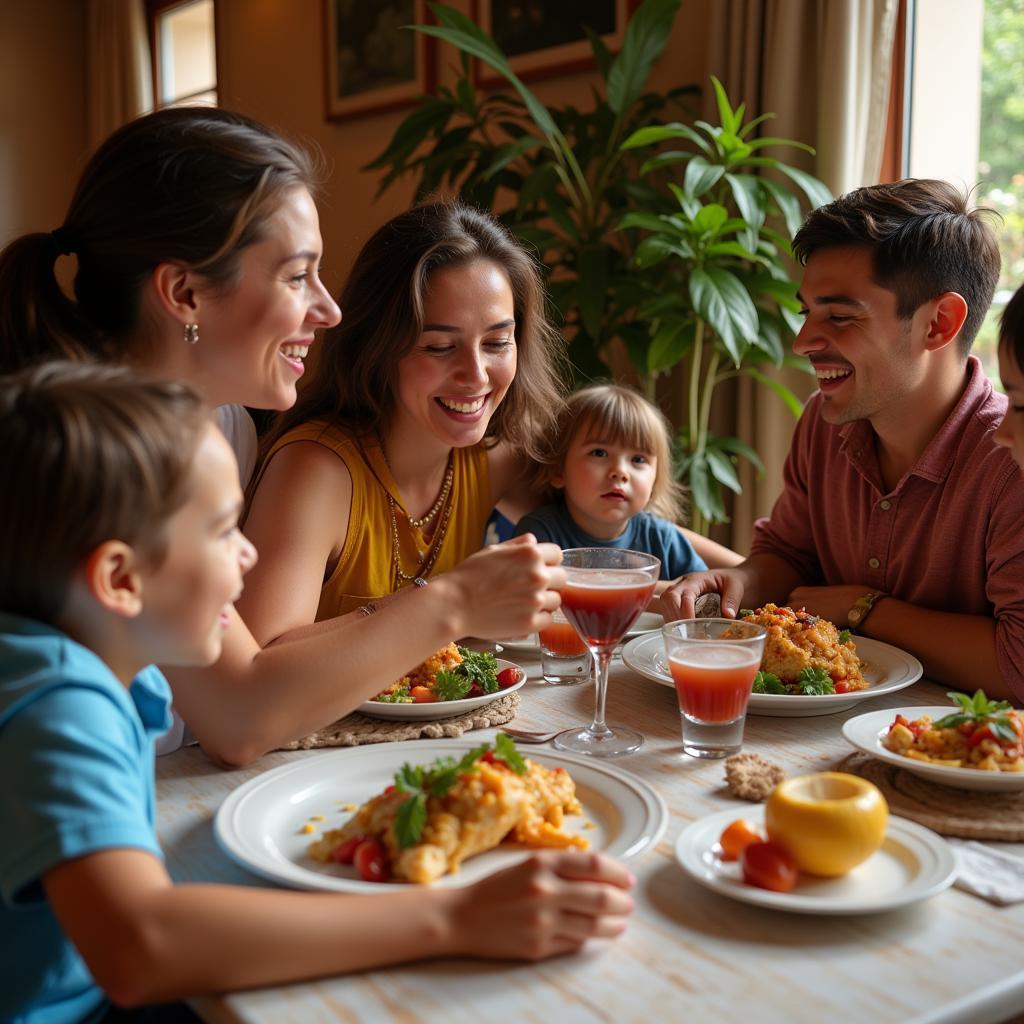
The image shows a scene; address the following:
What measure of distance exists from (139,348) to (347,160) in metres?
4.67

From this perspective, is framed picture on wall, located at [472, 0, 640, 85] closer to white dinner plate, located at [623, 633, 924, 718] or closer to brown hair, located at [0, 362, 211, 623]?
white dinner plate, located at [623, 633, 924, 718]

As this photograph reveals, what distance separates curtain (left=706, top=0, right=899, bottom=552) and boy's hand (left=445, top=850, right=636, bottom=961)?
286 cm

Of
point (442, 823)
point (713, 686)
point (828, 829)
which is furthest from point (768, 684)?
point (442, 823)

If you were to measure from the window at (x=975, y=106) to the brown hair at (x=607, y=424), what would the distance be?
5.41 ft

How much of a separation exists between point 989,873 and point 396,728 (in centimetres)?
75

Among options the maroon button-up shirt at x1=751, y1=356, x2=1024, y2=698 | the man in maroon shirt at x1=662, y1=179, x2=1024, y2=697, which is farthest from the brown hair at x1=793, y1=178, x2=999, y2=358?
the maroon button-up shirt at x1=751, y1=356, x2=1024, y2=698

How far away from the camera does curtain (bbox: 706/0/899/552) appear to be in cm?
333

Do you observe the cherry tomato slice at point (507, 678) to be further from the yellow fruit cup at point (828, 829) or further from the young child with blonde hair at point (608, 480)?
the young child with blonde hair at point (608, 480)

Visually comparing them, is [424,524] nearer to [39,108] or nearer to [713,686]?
[713,686]

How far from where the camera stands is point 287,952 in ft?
2.89

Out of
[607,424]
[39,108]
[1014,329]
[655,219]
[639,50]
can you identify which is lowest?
[607,424]

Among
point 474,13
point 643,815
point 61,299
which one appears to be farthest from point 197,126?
point 474,13

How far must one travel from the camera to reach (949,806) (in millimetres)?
1208

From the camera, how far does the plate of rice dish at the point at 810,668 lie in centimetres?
151
